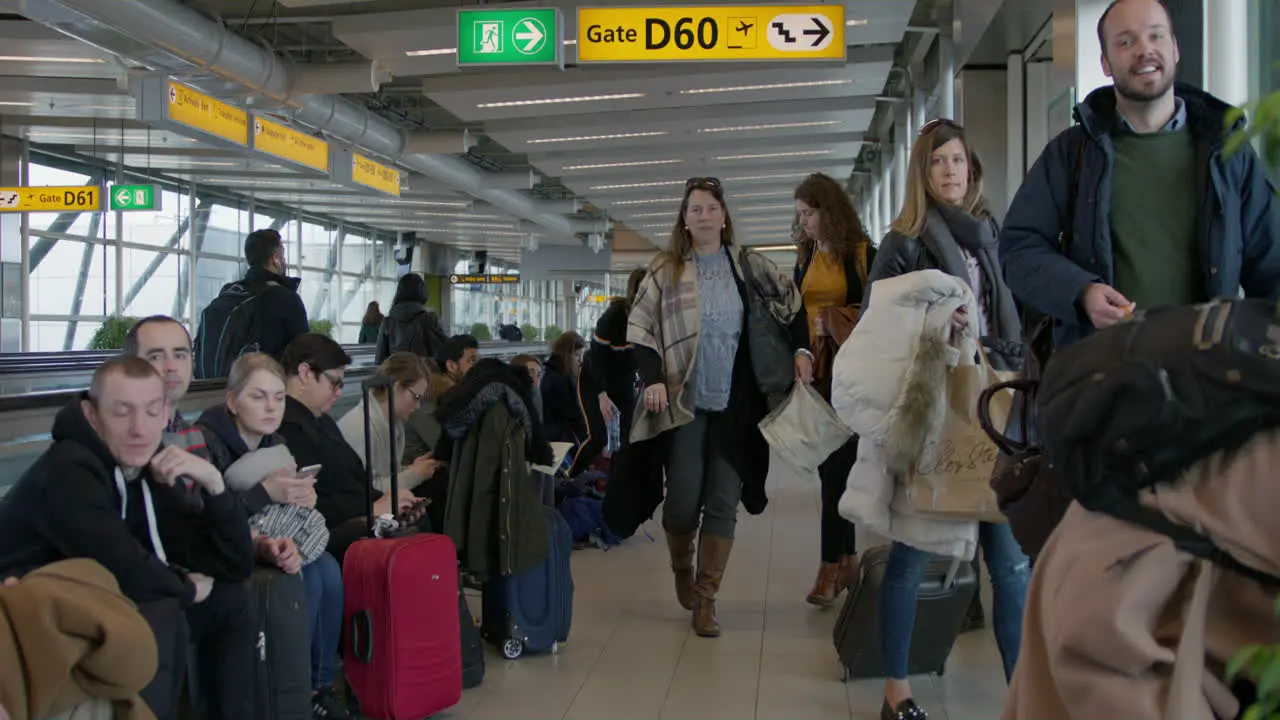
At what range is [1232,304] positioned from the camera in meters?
1.27

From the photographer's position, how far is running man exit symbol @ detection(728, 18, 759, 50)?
7.06 meters

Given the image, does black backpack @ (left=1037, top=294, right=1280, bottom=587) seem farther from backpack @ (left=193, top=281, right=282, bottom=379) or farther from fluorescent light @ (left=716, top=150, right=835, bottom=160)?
fluorescent light @ (left=716, top=150, right=835, bottom=160)

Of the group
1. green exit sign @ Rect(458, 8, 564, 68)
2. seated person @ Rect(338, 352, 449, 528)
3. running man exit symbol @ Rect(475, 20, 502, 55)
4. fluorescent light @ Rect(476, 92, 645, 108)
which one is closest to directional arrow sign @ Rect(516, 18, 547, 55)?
green exit sign @ Rect(458, 8, 564, 68)

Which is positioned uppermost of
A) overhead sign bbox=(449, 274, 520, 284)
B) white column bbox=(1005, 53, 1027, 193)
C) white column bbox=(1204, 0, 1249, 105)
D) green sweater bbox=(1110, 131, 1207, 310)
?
overhead sign bbox=(449, 274, 520, 284)

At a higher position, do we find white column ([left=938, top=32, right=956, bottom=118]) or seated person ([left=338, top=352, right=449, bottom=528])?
white column ([left=938, top=32, right=956, bottom=118])

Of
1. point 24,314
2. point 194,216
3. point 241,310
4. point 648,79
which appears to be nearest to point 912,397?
point 241,310

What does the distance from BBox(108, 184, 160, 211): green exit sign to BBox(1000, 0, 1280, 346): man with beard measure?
15801 millimetres

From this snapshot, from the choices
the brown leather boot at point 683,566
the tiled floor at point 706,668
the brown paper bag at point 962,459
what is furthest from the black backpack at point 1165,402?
the brown leather boot at point 683,566

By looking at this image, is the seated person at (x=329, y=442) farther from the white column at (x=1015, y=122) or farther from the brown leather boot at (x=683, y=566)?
the white column at (x=1015, y=122)

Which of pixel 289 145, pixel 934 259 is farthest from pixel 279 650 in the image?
pixel 289 145

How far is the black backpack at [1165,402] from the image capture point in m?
1.23

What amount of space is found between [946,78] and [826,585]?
5181mm

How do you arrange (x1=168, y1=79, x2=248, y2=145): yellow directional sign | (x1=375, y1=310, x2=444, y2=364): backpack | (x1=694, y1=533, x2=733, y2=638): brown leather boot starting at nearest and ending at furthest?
(x1=694, y1=533, x2=733, y2=638): brown leather boot
(x1=375, y1=310, x2=444, y2=364): backpack
(x1=168, y1=79, x2=248, y2=145): yellow directional sign

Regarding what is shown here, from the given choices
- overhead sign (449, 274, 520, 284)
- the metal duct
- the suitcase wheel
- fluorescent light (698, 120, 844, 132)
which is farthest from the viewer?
overhead sign (449, 274, 520, 284)
